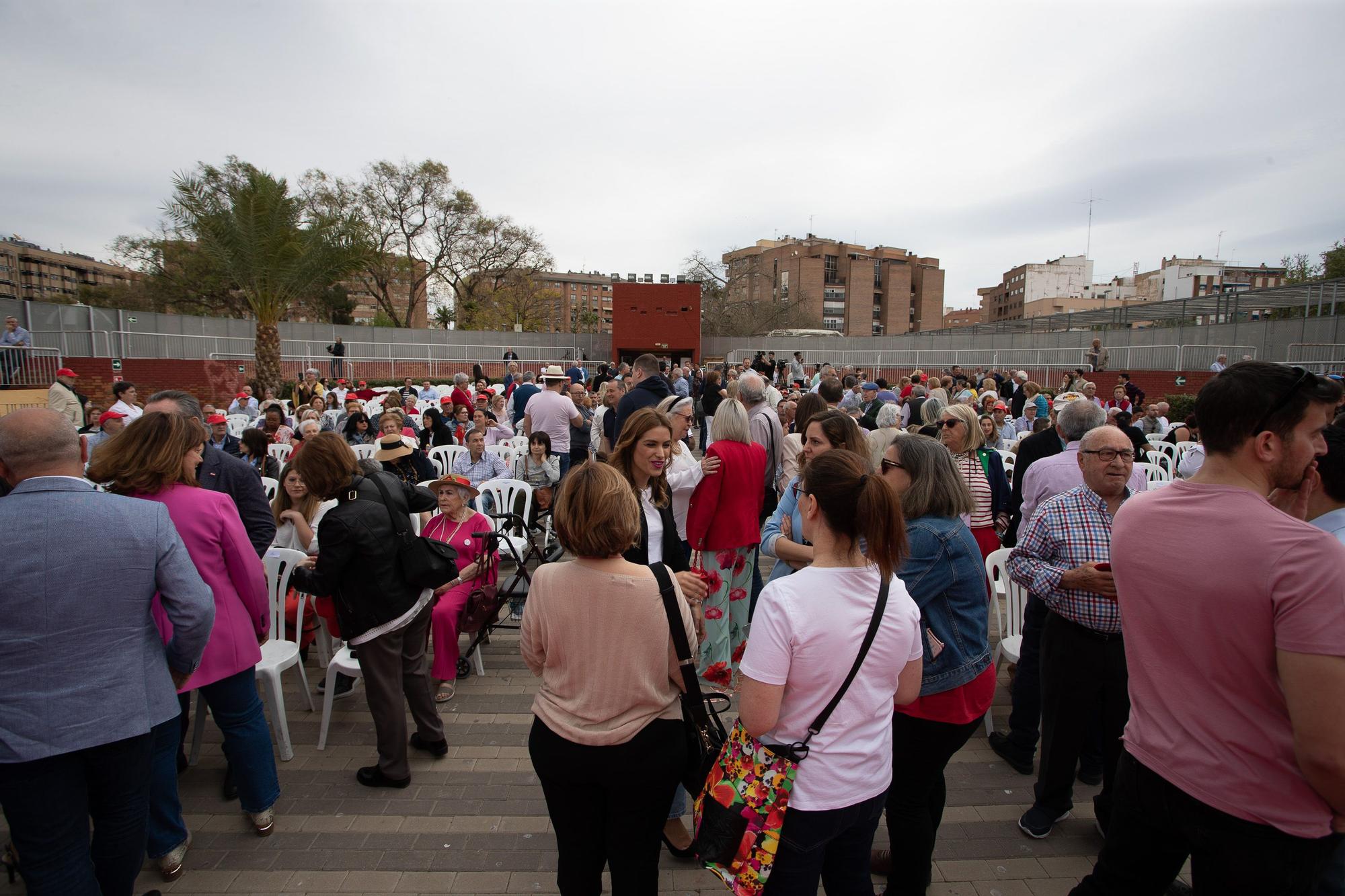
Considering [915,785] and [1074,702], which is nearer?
[915,785]

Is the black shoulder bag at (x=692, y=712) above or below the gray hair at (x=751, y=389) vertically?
below

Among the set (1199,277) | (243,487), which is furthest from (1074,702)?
(1199,277)

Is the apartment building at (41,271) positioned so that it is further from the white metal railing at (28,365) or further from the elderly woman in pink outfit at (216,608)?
the elderly woman in pink outfit at (216,608)

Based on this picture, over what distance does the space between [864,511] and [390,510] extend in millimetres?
2272

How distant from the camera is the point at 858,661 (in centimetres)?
174

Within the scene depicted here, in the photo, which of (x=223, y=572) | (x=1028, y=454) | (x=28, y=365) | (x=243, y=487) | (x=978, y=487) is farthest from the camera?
(x=28, y=365)

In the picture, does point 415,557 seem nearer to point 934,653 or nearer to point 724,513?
point 724,513

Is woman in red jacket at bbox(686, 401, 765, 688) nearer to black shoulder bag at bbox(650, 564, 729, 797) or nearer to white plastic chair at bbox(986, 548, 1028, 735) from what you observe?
white plastic chair at bbox(986, 548, 1028, 735)

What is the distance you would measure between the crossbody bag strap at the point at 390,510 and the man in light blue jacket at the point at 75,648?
890 mm

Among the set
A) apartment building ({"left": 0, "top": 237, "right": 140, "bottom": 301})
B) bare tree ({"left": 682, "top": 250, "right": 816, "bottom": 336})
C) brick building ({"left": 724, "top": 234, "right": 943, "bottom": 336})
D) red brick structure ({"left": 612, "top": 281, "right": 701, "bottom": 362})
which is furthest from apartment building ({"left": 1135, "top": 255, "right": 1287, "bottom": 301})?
apartment building ({"left": 0, "top": 237, "right": 140, "bottom": 301})

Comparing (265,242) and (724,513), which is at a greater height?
(265,242)

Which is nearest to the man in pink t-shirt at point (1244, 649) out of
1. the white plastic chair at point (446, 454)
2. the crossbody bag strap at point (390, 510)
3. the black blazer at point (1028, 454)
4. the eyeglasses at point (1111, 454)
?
the eyeglasses at point (1111, 454)

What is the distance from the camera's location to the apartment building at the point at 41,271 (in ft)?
286

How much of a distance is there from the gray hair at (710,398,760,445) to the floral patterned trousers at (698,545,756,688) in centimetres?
68
